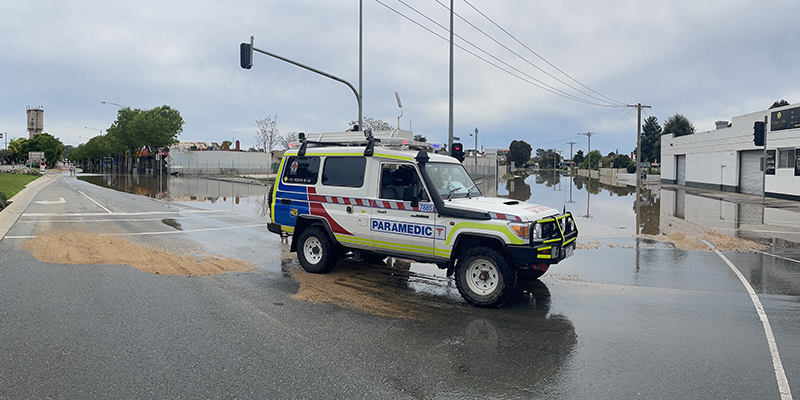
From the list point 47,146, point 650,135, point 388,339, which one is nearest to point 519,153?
point 650,135

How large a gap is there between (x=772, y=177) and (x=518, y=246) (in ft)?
101

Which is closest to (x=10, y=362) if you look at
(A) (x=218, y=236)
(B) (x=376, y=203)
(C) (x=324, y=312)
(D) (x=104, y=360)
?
(D) (x=104, y=360)

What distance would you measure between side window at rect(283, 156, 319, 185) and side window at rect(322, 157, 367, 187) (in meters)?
0.25

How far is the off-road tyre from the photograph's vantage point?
8.57m

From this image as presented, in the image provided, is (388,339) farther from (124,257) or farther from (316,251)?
(124,257)

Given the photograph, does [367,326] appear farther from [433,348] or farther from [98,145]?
[98,145]

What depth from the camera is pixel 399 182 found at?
7.69 m

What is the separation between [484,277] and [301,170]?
3.87m

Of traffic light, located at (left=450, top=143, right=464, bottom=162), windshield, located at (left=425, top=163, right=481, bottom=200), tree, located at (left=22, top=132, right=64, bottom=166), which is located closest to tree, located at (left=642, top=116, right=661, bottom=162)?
traffic light, located at (left=450, top=143, right=464, bottom=162)

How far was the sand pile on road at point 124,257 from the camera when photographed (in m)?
9.12

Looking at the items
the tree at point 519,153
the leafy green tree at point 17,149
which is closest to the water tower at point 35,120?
the leafy green tree at point 17,149

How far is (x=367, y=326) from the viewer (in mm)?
6074

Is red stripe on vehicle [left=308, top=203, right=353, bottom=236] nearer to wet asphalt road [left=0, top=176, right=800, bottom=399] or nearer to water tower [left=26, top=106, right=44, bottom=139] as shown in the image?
wet asphalt road [left=0, top=176, right=800, bottom=399]

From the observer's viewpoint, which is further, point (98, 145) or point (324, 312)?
point (98, 145)
